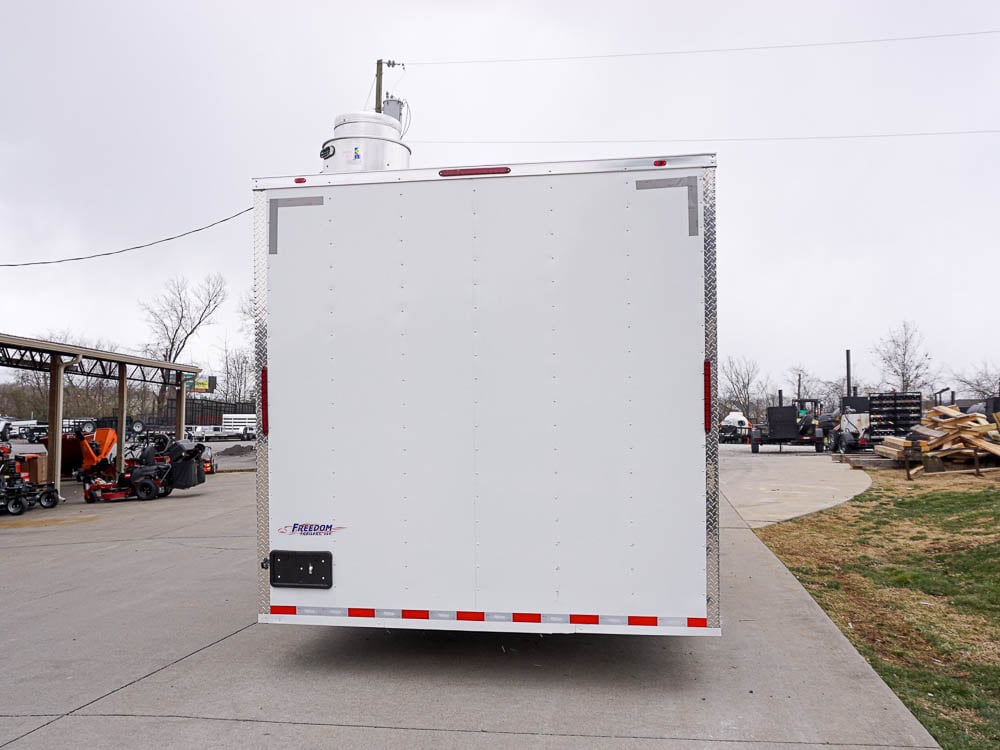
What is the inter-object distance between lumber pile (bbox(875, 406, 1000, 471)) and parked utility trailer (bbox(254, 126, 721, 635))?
662 inches

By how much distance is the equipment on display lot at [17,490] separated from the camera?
1675cm

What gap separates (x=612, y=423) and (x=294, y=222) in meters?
2.42

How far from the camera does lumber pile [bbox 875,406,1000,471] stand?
18953mm

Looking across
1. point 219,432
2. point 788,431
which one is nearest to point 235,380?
point 219,432

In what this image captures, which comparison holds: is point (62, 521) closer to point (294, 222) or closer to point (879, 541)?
point (294, 222)

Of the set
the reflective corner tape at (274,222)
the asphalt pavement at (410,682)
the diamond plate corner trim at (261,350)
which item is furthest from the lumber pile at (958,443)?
the reflective corner tape at (274,222)

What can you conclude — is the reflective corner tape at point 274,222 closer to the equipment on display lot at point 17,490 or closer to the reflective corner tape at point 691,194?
the reflective corner tape at point 691,194

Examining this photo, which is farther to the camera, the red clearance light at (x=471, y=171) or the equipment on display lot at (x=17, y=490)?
the equipment on display lot at (x=17, y=490)

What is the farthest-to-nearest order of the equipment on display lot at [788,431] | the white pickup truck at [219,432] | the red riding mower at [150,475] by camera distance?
the white pickup truck at [219,432], the equipment on display lot at [788,431], the red riding mower at [150,475]

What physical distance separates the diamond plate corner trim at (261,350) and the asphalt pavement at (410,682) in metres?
0.70

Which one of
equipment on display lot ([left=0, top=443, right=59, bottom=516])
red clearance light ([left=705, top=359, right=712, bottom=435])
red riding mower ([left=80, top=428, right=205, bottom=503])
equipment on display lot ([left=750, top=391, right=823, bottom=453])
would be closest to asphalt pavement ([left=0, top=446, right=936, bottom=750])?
red clearance light ([left=705, top=359, right=712, bottom=435])

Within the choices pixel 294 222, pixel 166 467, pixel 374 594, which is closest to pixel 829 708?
pixel 374 594

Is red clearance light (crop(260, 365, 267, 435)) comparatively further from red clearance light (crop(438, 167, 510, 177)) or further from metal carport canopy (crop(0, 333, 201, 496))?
metal carport canopy (crop(0, 333, 201, 496))

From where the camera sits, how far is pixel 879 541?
11148 millimetres
